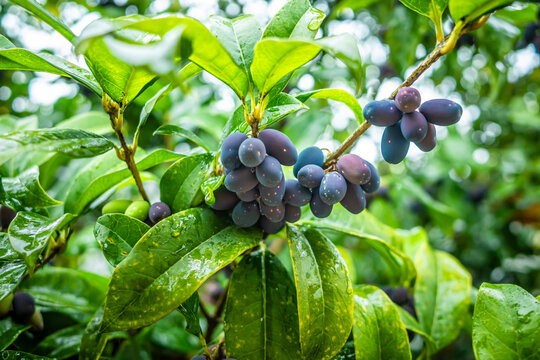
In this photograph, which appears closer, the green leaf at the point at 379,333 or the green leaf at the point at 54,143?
the green leaf at the point at 54,143

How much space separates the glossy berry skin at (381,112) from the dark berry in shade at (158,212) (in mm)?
466

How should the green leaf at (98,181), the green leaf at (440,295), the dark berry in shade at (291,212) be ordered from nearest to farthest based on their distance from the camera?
1. the dark berry in shade at (291,212)
2. the green leaf at (98,181)
3. the green leaf at (440,295)

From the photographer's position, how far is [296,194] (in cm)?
72

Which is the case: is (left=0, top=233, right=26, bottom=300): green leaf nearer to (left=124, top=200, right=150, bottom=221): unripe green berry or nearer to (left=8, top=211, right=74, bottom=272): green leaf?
(left=8, top=211, right=74, bottom=272): green leaf

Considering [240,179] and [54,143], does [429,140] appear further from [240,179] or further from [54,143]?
[54,143]

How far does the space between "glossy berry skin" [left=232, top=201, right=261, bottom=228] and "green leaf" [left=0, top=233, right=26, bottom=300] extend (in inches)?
16.9

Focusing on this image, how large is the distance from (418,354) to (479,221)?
1.68 metres

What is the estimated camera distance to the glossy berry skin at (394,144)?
71cm

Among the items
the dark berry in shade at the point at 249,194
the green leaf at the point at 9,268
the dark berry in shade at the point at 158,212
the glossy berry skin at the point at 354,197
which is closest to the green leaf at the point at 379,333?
the glossy berry skin at the point at 354,197

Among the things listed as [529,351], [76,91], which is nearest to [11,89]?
[76,91]

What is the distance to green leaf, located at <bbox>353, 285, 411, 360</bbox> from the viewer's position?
0.80m

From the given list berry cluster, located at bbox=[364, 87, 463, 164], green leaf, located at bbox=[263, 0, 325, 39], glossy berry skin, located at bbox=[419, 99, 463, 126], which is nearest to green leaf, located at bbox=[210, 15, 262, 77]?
green leaf, located at bbox=[263, 0, 325, 39]

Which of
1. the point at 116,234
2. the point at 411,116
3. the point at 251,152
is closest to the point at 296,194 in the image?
the point at 251,152

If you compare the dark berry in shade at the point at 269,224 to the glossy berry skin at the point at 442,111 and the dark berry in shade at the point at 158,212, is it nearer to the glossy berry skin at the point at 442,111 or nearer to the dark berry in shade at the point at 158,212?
the dark berry in shade at the point at 158,212
